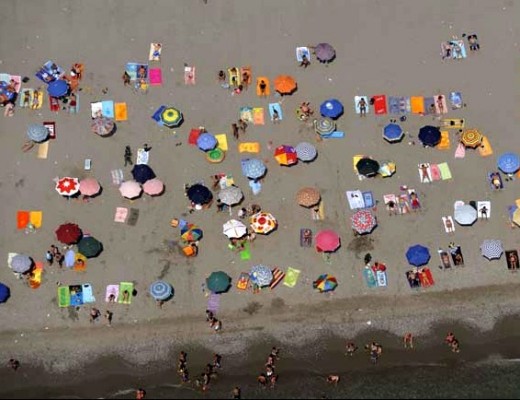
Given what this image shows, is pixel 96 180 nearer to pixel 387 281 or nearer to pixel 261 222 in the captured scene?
pixel 261 222

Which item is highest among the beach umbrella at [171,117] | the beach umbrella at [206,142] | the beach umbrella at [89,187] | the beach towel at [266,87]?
the beach towel at [266,87]

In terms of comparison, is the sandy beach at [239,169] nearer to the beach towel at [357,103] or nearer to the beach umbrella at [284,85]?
the beach towel at [357,103]

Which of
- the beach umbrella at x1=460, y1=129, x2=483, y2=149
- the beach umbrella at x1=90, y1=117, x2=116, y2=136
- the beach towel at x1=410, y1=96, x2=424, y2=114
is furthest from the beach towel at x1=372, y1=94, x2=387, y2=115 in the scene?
the beach umbrella at x1=90, y1=117, x2=116, y2=136

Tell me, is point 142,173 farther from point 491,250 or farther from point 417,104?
point 491,250

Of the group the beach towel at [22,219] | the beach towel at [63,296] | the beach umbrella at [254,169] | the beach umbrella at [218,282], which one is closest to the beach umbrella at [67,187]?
the beach towel at [22,219]

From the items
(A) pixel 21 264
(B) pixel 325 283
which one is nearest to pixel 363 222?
(B) pixel 325 283
